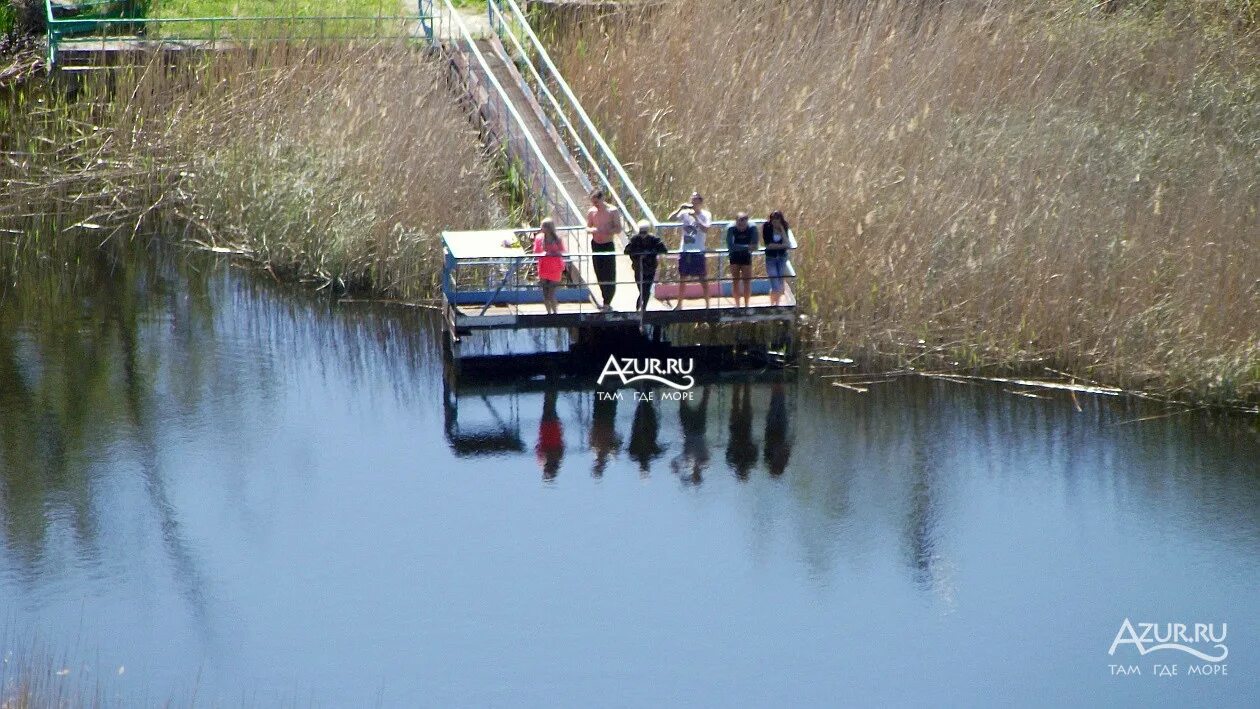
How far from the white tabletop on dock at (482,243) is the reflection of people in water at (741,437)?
3.02 meters

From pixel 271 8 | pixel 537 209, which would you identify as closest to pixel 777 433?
pixel 537 209

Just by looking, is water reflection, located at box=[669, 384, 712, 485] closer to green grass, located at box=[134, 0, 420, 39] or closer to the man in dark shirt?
the man in dark shirt

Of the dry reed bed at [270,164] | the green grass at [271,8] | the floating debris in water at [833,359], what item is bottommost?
the floating debris in water at [833,359]

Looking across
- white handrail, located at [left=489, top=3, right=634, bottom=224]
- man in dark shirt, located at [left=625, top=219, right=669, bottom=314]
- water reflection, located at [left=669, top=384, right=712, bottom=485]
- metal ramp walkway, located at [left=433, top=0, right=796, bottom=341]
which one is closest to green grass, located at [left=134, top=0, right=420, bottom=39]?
metal ramp walkway, located at [left=433, top=0, right=796, bottom=341]

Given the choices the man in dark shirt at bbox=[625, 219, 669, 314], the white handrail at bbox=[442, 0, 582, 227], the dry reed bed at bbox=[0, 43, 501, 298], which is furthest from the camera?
the dry reed bed at bbox=[0, 43, 501, 298]

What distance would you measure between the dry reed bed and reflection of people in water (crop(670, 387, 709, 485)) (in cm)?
488

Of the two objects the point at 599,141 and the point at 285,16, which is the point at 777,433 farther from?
the point at 285,16

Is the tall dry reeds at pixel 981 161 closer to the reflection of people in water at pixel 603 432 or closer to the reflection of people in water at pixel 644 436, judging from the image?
the reflection of people in water at pixel 644 436

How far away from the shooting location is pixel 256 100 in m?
22.5

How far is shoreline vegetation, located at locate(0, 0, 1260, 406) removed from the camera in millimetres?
17844

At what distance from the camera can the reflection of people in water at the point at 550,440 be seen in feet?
49.4

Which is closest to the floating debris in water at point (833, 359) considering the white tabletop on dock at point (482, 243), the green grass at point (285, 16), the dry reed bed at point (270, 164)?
the white tabletop on dock at point (482, 243)

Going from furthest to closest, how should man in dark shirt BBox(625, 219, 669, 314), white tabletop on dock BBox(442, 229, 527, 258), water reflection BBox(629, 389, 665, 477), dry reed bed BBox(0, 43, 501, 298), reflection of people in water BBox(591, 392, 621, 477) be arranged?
dry reed bed BBox(0, 43, 501, 298) → white tabletop on dock BBox(442, 229, 527, 258) → man in dark shirt BBox(625, 219, 669, 314) → water reflection BBox(629, 389, 665, 477) → reflection of people in water BBox(591, 392, 621, 477)

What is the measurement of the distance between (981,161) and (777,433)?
19.9ft
